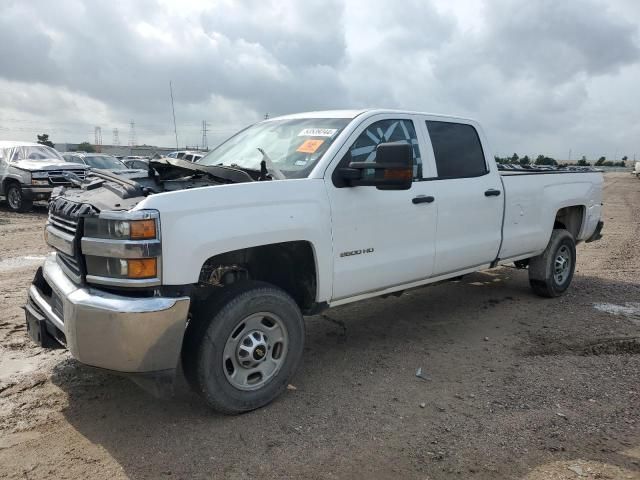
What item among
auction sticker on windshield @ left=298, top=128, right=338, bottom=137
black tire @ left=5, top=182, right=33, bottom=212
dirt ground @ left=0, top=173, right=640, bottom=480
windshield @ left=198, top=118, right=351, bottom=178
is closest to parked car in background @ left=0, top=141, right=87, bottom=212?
black tire @ left=5, top=182, right=33, bottom=212

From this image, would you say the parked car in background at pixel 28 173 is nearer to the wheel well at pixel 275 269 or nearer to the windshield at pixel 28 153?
the windshield at pixel 28 153

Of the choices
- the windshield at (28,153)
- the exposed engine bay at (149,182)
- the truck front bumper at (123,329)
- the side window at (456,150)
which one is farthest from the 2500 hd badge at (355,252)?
the windshield at (28,153)

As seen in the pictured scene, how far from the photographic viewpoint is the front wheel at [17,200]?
14766 millimetres

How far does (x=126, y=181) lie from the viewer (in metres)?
3.58

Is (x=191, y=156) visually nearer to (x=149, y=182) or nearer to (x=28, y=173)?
(x=28, y=173)

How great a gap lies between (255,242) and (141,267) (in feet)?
2.39

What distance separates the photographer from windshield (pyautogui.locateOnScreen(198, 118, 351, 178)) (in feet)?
13.6

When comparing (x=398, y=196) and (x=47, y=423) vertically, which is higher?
(x=398, y=196)

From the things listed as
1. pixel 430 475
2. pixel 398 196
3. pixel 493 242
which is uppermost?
pixel 398 196

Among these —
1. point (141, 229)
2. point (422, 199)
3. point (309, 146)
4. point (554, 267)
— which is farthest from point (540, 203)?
point (141, 229)

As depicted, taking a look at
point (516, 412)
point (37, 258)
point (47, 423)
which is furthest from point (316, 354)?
point (37, 258)

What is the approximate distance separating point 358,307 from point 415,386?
2.10m

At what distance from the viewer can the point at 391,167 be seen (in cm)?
371

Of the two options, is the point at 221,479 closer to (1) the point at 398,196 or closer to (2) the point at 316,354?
(2) the point at 316,354
